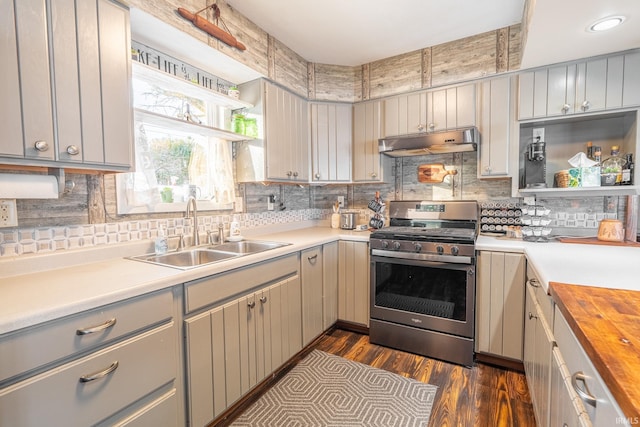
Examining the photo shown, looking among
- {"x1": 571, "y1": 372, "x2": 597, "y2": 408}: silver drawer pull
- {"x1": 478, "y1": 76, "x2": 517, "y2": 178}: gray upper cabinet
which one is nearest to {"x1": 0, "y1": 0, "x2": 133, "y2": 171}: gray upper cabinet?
{"x1": 571, "y1": 372, "x2": 597, "y2": 408}: silver drawer pull

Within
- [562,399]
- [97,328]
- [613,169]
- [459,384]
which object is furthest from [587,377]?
[613,169]

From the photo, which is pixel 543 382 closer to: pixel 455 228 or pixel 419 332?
pixel 419 332

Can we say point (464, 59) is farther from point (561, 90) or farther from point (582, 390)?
point (582, 390)

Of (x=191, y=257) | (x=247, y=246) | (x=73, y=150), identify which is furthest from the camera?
(x=247, y=246)

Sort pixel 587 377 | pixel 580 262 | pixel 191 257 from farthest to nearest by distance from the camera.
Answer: pixel 191 257 < pixel 580 262 < pixel 587 377

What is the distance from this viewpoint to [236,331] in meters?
1.62

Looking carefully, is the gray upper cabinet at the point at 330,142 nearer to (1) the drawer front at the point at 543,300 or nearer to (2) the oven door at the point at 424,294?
(2) the oven door at the point at 424,294

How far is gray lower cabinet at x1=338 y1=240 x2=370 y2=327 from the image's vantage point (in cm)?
254

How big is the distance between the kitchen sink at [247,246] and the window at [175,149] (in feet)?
1.13

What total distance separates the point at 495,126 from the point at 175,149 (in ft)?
7.84

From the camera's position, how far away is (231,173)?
240 cm

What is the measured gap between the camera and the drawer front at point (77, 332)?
0.88m

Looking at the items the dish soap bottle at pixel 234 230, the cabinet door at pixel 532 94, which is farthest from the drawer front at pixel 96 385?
the cabinet door at pixel 532 94

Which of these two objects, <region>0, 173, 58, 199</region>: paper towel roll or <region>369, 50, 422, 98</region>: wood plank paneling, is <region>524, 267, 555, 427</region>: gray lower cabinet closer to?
<region>369, 50, 422, 98</region>: wood plank paneling
